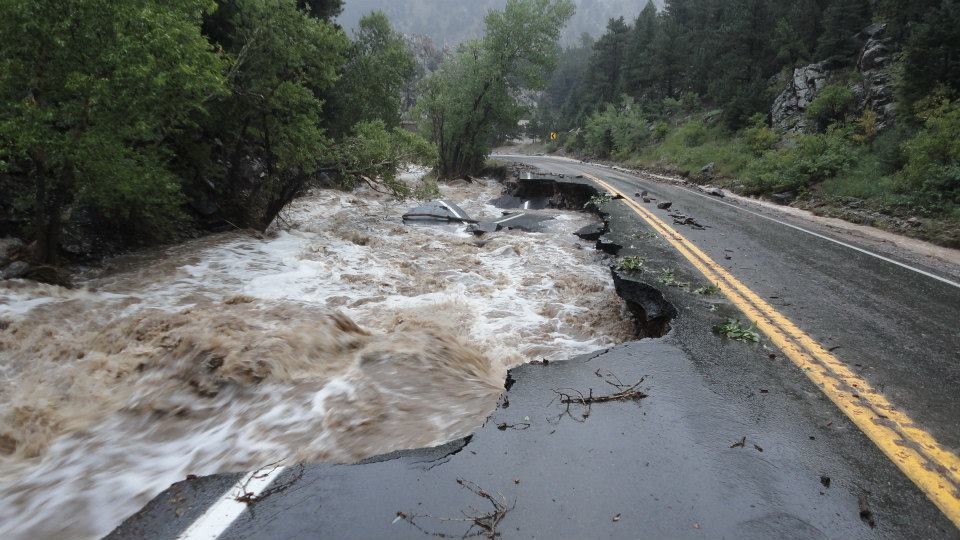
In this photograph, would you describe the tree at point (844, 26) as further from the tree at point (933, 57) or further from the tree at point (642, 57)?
the tree at point (642, 57)

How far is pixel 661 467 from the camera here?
9.09 ft

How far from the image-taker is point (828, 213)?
13.6 meters

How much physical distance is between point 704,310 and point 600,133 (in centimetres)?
4295

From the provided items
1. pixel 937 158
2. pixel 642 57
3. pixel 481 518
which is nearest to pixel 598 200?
pixel 937 158

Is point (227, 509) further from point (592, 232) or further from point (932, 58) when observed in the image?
point (932, 58)

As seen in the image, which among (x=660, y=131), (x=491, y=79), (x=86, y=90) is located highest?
(x=491, y=79)

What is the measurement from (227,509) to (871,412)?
401 centimetres

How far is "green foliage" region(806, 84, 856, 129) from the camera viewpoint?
65.6 ft

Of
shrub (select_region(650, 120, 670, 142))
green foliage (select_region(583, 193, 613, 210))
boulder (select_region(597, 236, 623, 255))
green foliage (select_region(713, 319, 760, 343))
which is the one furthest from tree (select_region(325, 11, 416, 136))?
shrub (select_region(650, 120, 670, 142))

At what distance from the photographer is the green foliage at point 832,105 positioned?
19984 millimetres

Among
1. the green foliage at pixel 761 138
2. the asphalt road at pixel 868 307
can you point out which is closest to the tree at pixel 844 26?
the green foliage at pixel 761 138

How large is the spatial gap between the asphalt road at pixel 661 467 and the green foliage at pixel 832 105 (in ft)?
65.7

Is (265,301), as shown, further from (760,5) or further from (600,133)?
(600,133)

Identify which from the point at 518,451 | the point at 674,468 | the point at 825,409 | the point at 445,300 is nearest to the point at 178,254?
the point at 445,300
